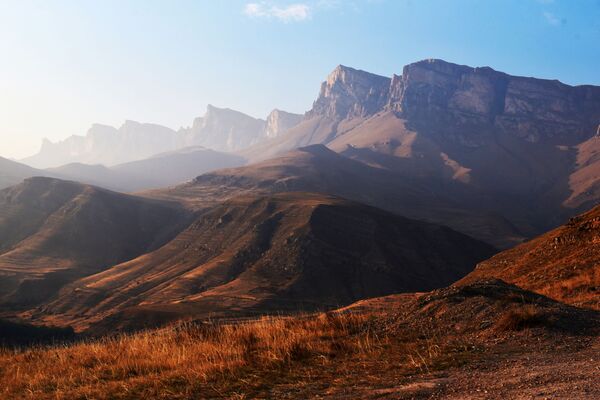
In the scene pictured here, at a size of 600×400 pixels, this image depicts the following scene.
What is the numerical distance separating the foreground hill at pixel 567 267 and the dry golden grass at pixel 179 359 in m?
8.28

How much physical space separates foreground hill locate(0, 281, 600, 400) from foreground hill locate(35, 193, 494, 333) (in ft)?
191

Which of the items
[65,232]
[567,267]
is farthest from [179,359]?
[65,232]

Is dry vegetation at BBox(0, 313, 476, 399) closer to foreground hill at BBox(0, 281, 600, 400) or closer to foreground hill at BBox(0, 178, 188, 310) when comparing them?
foreground hill at BBox(0, 281, 600, 400)

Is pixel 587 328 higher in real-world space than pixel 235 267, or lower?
higher

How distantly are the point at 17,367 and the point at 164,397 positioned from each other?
589 cm

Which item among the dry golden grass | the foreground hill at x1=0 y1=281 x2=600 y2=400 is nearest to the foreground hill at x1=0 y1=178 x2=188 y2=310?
the dry golden grass

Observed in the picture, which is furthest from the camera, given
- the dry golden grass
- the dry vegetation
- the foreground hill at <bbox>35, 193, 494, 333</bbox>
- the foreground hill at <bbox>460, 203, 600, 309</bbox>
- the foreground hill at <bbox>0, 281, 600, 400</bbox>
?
the foreground hill at <bbox>35, 193, 494, 333</bbox>

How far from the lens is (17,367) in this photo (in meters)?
11.9

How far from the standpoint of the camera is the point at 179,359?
1038 cm

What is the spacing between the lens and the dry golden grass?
906cm

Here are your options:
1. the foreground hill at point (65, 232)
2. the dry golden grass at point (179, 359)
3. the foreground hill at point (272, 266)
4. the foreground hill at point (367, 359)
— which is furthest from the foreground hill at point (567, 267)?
the foreground hill at point (65, 232)

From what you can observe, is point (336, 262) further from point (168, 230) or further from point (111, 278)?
point (168, 230)

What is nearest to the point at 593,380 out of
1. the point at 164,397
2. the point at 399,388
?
the point at 399,388

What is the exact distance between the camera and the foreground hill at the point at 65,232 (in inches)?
4370
